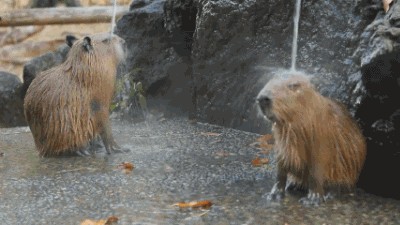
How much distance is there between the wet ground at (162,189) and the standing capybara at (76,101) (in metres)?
0.17

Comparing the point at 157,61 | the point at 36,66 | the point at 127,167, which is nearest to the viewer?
the point at 127,167

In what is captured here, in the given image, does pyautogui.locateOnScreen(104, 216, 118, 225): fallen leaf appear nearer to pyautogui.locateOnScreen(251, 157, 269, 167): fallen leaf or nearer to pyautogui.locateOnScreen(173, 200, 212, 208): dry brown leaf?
pyautogui.locateOnScreen(173, 200, 212, 208): dry brown leaf

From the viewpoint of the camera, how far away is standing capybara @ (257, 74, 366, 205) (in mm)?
3680

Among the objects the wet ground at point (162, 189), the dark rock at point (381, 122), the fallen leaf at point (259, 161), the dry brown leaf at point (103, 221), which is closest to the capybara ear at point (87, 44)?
the wet ground at point (162, 189)

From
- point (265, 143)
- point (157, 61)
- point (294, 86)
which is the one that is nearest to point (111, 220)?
point (294, 86)

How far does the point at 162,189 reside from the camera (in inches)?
166

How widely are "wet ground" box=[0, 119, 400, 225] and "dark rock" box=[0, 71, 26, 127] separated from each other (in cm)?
409

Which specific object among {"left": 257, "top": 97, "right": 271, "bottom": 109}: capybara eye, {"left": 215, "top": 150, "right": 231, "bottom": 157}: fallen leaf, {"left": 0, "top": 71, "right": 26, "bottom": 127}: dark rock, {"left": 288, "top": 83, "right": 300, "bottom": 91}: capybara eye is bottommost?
{"left": 0, "top": 71, "right": 26, "bottom": 127}: dark rock

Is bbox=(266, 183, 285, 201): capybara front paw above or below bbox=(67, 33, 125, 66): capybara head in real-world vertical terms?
below

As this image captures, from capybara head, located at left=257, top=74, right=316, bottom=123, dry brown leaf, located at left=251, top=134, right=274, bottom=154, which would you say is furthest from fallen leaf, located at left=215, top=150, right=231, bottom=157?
capybara head, located at left=257, top=74, right=316, bottom=123

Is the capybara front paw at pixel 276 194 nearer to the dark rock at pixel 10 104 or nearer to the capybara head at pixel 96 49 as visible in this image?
the capybara head at pixel 96 49

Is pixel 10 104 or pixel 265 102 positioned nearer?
pixel 265 102

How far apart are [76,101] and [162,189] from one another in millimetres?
1441

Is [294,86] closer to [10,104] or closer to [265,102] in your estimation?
[265,102]
